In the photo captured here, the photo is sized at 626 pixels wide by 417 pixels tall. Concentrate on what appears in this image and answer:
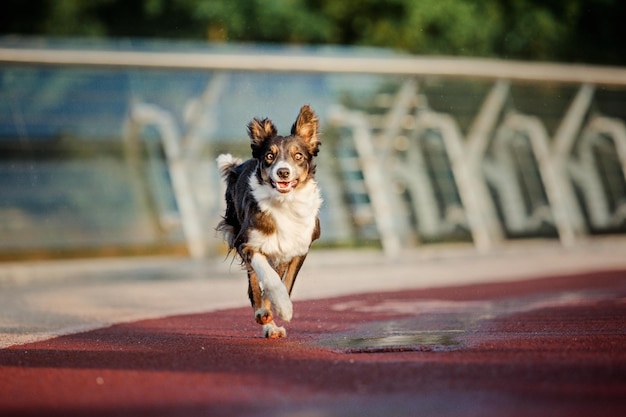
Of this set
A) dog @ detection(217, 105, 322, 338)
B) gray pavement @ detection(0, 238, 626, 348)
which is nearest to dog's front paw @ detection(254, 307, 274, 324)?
dog @ detection(217, 105, 322, 338)

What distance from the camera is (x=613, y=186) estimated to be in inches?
1224

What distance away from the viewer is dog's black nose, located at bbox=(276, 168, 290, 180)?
977cm

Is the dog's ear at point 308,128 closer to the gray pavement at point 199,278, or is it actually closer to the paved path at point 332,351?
the paved path at point 332,351

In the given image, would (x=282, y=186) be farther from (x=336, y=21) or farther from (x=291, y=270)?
(x=336, y=21)

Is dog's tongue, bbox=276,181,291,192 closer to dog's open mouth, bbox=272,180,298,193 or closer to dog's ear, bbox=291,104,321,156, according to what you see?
dog's open mouth, bbox=272,180,298,193

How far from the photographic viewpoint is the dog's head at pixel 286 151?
9.84 metres

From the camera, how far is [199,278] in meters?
20.9

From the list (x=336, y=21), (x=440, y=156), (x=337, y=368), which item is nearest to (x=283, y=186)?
(x=337, y=368)

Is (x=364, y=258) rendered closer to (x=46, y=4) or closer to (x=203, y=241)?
(x=203, y=241)

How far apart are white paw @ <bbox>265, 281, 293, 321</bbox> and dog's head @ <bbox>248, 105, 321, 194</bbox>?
0.90 metres

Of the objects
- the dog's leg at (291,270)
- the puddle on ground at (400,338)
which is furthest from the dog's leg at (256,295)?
the puddle on ground at (400,338)

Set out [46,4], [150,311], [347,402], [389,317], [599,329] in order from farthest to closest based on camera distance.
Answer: [46,4] < [150,311] < [389,317] < [599,329] < [347,402]

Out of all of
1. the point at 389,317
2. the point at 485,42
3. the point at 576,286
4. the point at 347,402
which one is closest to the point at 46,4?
the point at 485,42

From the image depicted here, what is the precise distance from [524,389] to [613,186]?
82.8ft
